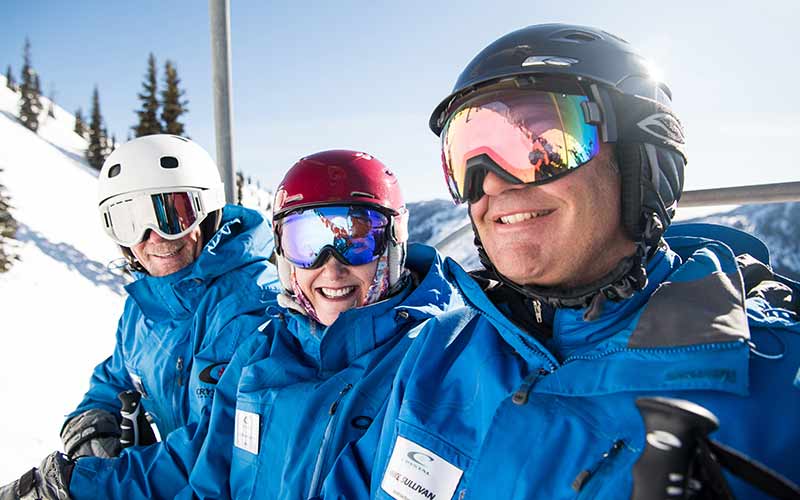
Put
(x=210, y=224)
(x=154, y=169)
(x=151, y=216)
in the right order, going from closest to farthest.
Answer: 1. (x=151, y=216)
2. (x=154, y=169)
3. (x=210, y=224)

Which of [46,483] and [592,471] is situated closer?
[592,471]

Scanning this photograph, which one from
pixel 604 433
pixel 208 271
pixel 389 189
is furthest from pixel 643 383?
pixel 208 271

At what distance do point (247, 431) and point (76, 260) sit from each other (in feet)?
80.5

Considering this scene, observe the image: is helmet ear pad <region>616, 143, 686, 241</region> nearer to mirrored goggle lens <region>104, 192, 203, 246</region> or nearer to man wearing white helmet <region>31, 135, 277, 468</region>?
man wearing white helmet <region>31, 135, 277, 468</region>

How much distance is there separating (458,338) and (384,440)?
0.41 metres

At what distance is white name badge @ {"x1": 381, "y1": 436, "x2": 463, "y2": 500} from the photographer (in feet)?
4.80

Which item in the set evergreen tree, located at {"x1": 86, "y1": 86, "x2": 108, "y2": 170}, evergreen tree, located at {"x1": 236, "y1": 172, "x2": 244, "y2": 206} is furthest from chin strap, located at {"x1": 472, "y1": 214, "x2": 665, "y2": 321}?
evergreen tree, located at {"x1": 86, "y1": 86, "x2": 108, "y2": 170}

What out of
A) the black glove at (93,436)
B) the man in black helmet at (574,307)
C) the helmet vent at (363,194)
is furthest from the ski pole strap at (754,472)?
the black glove at (93,436)

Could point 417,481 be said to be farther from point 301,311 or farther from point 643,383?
point 301,311

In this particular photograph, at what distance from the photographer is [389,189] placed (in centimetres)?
269

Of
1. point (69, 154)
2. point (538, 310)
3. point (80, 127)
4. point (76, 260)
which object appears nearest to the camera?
point (538, 310)

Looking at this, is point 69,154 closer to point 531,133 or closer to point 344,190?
point 344,190

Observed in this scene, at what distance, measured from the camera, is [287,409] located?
2.21 m

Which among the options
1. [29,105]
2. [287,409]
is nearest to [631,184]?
[287,409]
